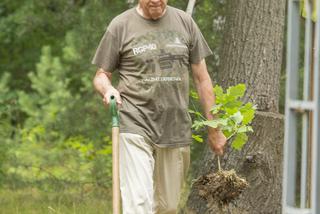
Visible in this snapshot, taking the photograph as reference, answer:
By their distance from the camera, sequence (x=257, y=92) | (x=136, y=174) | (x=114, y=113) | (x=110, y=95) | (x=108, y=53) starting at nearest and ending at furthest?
(x=114, y=113)
(x=110, y=95)
(x=136, y=174)
(x=108, y=53)
(x=257, y=92)

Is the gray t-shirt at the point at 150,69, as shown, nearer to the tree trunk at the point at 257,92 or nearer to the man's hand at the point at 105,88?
the man's hand at the point at 105,88

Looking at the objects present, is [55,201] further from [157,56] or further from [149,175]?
[157,56]

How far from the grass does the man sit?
2745 mm

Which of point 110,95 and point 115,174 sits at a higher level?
point 110,95

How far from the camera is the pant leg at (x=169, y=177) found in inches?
272

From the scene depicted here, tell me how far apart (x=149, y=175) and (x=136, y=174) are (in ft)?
0.33

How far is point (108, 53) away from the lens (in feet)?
22.0

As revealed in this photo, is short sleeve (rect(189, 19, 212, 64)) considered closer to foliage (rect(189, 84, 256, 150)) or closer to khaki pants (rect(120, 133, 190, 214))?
foliage (rect(189, 84, 256, 150))

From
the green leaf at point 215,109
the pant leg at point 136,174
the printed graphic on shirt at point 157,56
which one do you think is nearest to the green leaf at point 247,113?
the green leaf at point 215,109

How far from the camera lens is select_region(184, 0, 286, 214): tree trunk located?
8.73 meters

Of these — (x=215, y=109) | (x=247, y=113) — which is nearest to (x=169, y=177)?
(x=215, y=109)

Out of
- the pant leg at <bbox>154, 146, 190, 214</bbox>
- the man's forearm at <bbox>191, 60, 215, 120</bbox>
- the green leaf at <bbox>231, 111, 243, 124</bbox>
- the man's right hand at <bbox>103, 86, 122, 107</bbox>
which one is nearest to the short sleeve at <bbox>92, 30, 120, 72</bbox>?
the man's right hand at <bbox>103, 86, 122, 107</bbox>

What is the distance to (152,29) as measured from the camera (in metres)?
6.69

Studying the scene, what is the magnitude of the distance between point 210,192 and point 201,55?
943 mm
